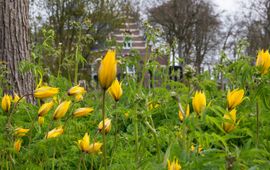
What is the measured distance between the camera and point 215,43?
1433 inches

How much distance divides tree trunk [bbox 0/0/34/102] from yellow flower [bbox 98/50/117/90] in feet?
10.1

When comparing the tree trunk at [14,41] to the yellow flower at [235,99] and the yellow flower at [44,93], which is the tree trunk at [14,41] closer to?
the yellow flower at [44,93]

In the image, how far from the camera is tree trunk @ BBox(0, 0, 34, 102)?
13.0 ft

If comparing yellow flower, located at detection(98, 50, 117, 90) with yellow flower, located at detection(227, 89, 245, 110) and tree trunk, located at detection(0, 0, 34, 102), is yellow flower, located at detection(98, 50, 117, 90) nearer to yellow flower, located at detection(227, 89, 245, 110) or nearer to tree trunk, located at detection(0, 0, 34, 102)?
yellow flower, located at detection(227, 89, 245, 110)

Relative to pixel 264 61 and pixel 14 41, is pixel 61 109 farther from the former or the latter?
pixel 14 41

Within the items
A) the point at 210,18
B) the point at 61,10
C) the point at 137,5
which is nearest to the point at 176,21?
the point at 210,18

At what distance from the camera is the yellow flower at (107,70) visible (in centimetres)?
96

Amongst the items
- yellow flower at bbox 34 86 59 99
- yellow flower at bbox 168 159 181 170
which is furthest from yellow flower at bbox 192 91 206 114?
yellow flower at bbox 34 86 59 99

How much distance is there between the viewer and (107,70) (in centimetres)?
96

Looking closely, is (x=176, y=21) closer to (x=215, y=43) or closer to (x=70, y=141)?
(x=215, y=43)

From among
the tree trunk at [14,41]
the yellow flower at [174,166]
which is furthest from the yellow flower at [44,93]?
the tree trunk at [14,41]

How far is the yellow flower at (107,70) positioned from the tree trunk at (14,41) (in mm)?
3071

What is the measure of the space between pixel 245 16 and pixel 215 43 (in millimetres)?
4879

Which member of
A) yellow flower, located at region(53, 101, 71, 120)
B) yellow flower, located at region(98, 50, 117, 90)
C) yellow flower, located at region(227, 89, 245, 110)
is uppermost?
yellow flower, located at region(98, 50, 117, 90)
